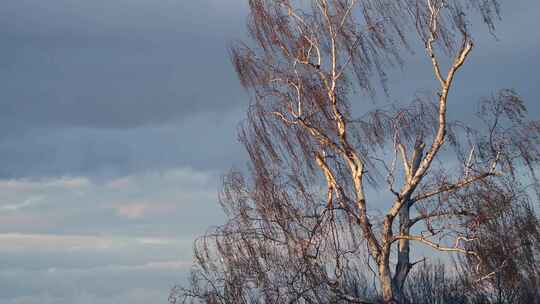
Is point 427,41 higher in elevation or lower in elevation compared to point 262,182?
higher

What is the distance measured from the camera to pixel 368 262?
787 inches

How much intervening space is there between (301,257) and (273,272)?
0.75 meters

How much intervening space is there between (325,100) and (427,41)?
98.3 inches

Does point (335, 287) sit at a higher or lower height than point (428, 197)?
lower

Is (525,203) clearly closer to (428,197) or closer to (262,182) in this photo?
(428,197)

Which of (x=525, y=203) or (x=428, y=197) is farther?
(x=525, y=203)

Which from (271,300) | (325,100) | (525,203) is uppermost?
(325,100)

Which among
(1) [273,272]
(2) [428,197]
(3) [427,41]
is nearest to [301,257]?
(1) [273,272]

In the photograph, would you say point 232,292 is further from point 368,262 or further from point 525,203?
point 525,203

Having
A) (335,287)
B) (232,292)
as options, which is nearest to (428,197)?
(335,287)

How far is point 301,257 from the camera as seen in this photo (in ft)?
65.3

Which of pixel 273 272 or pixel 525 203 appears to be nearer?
pixel 273 272

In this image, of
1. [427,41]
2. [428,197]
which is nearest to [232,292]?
[428,197]

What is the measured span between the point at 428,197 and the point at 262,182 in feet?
11.3
